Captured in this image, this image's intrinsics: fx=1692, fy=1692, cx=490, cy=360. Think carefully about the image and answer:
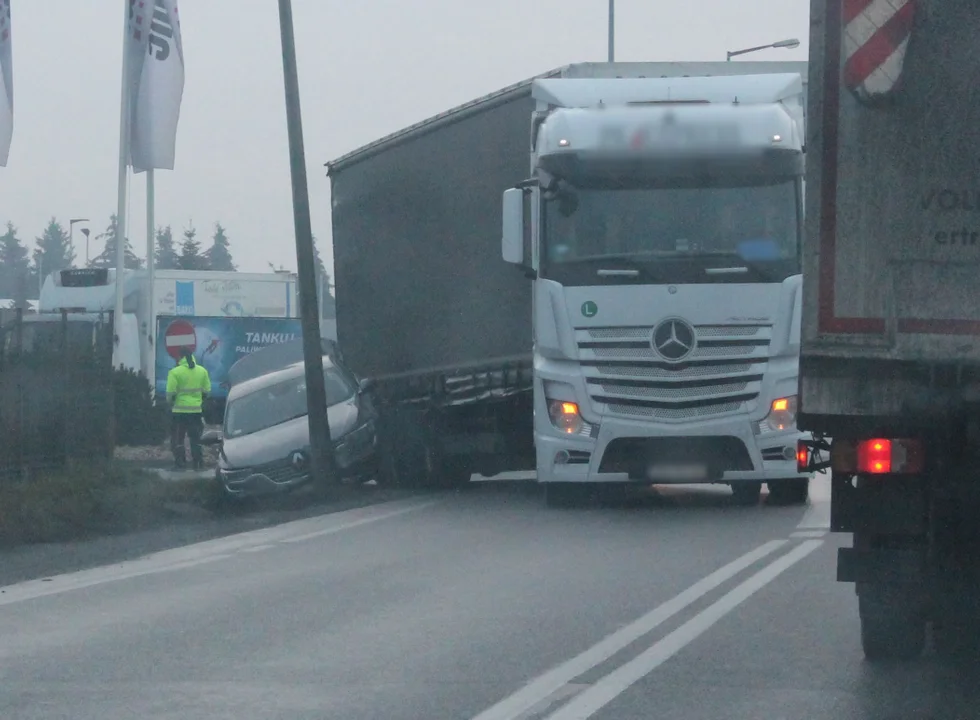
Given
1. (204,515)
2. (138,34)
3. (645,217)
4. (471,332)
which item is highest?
(138,34)

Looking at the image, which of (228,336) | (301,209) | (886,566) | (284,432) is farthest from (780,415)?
(228,336)

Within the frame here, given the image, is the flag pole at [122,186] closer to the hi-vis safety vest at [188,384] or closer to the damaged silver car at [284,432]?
the hi-vis safety vest at [188,384]

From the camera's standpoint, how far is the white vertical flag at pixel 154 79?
26344 millimetres

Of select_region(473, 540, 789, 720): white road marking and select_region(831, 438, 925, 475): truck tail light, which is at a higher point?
select_region(831, 438, 925, 475): truck tail light

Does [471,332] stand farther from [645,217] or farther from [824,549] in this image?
[824,549]

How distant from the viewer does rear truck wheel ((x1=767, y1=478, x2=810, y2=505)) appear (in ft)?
51.2

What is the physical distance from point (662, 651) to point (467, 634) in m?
1.08

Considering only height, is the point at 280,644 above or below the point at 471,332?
below

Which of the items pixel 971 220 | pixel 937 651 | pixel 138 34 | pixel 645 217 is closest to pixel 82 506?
pixel 645 217

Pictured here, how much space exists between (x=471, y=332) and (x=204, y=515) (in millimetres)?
3265

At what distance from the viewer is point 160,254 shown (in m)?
193

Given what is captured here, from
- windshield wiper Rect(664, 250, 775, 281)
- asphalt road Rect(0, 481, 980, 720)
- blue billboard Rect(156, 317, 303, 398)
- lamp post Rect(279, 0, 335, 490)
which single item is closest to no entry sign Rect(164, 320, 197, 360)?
lamp post Rect(279, 0, 335, 490)

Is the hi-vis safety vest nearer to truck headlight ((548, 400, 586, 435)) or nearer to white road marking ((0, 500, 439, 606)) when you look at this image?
white road marking ((0, 500, 439, 606))

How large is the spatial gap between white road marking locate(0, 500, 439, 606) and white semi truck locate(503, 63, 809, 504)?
208 cm
